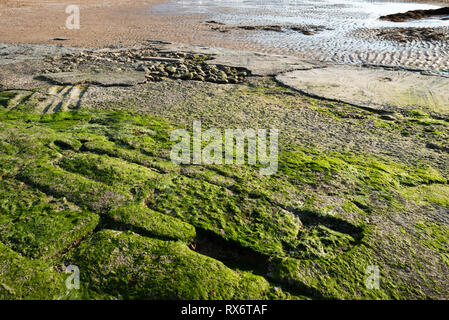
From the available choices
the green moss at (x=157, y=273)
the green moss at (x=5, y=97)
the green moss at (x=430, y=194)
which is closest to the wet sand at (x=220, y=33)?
the green moss at (x=5, y=97)

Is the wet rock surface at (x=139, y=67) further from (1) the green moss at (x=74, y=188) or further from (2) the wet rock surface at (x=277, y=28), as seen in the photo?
(2) the wet rock surface at (x=277, y=28)

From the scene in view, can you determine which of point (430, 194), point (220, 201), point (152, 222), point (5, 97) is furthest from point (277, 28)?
point (152, 222)

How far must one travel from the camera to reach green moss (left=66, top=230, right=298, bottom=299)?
1459 millimetres

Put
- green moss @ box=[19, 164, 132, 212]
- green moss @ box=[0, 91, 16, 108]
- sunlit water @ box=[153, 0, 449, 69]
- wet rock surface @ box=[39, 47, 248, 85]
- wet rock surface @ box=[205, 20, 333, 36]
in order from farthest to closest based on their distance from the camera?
wet rock surface @ box=[205, 20, 333, 36] → sunlit water @ box=[153, 0, 449, 69] → wet rock surface @ box=[39, 47, 248, 85] → green moss @ box=[0, 91, 16, 108] → green moss @ box=[19, 164, 132, 212]

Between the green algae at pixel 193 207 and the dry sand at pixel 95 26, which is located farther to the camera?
the dry sand at pixel 95 26

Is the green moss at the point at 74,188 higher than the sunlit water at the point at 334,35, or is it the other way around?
the sunlit water at the point at 334,35

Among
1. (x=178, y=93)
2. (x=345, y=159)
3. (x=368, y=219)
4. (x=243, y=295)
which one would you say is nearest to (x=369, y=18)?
(x=178, y=93)

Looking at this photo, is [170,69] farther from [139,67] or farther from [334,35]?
[334,35]

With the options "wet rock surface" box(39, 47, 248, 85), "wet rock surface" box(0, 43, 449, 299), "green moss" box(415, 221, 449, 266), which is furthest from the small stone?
"green moss" box(415, 221, 449, 266)

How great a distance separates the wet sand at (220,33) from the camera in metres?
6.93

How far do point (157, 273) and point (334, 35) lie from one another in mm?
9100

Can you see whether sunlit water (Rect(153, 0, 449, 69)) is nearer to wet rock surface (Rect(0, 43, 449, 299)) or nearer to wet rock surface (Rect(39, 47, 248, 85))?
wet rock surface (Rect(39, 47, 248, 85))

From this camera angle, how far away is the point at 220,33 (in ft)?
31.4

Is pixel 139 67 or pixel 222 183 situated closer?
pixel 222 183
